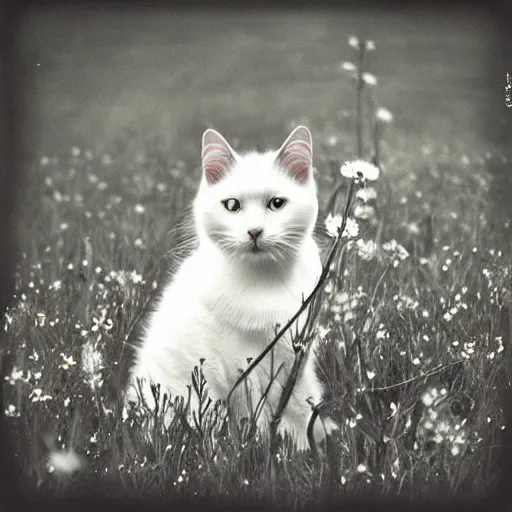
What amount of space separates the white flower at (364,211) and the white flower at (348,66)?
1.32ft

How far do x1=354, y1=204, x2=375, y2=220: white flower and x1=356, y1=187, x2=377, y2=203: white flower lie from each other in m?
0.02

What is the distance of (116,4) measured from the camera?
90.3 inches

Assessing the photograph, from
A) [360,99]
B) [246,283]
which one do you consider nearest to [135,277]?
[246,283]

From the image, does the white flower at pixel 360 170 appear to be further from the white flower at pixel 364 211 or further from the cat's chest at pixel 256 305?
the cat's chest at pixel 256 305

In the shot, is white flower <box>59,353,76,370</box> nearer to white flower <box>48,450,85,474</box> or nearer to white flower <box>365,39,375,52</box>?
white flower <box>48,450,85,474</box>

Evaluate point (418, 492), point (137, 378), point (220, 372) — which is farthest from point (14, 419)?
point (418, 492)

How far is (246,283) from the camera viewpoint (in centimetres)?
211

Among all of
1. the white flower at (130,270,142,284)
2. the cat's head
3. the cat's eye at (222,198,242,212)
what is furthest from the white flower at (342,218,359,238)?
the white flower at (130,270,142,284)


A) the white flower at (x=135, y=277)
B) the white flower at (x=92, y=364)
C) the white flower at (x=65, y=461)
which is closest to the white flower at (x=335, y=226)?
the white flower at (x=135, y=277)

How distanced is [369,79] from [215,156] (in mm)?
526

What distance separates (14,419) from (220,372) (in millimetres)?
634

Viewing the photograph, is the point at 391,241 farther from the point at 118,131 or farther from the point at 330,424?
the point at 118,131

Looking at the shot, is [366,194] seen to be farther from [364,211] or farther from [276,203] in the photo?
[276,203]

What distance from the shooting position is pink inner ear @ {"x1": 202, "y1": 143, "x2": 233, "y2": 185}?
208 cm
